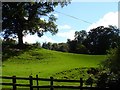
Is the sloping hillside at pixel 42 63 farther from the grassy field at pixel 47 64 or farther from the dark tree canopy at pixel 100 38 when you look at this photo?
the dark tree canopy at pixel 100 38

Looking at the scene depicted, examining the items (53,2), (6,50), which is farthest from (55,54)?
(53,2)

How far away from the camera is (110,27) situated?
393 ft

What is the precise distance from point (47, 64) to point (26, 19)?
18.3 meters

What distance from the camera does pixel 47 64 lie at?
49.9 m

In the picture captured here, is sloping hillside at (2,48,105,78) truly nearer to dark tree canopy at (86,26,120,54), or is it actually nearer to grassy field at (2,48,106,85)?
grassy field at (2,48,106,85)

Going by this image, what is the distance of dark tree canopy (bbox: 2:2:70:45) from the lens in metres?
63.8

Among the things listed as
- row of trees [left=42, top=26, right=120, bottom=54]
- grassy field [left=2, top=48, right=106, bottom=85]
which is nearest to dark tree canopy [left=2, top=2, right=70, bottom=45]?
grassy field [left=2, top=48, right=106, bottom=85]

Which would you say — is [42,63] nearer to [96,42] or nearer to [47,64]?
[47,64]

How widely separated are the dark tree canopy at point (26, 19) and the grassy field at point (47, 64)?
17.8 feet

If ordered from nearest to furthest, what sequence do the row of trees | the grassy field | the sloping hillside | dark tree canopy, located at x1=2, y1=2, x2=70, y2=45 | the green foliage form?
the green foliage < the grassy field < the sloping hillside < dark tree canopy, located at x1=2, y1=2, x2=70, y2=45 < the row of trees

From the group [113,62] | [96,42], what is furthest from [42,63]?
[96,42]

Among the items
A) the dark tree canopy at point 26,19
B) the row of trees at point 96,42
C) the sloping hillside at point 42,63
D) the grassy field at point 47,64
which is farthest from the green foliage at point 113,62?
the row of trees at point 96,42

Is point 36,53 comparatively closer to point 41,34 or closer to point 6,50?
point 6,50

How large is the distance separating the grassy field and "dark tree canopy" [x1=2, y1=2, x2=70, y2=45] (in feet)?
17.8
